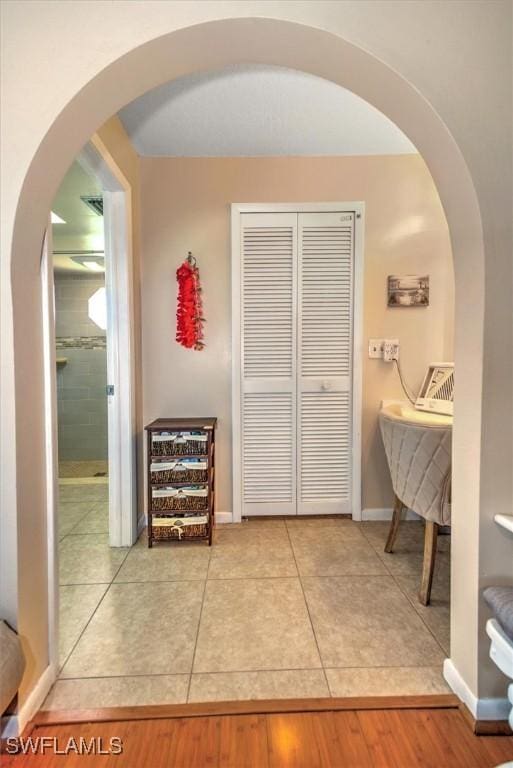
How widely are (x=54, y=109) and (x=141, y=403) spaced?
1748mm

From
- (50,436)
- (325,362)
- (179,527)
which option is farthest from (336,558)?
(50,436)

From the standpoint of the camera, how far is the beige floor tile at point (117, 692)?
1.24 m

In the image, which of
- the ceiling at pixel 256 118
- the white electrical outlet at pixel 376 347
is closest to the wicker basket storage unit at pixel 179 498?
the white electrical outlet at pixel 376 347

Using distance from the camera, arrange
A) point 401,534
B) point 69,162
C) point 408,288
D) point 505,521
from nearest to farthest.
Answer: point 505,521, point 69,162, point 401,534, point 408,288

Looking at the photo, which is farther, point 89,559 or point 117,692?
point 89,559

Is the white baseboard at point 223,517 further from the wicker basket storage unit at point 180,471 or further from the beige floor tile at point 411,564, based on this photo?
the beige floor tile at point 411,564

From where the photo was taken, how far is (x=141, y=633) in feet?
5.15

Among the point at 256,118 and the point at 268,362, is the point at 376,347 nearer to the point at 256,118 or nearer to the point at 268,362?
the point at 268,362

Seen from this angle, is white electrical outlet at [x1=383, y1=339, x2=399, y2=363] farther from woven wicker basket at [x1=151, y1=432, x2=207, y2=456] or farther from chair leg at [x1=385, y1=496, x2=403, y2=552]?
woven wicker basket at [x1=151, y1=432, x2=207, y2=456]

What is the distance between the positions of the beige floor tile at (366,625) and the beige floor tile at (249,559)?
0.62ft

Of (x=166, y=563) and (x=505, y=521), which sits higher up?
(x=505, y=521)

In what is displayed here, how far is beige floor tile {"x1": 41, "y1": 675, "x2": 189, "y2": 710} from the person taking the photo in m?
1.24

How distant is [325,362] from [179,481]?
3.97ft

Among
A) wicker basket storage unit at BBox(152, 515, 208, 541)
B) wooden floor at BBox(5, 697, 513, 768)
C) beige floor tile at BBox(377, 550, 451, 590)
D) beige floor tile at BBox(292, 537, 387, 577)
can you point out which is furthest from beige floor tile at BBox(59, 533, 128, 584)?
beige floor tile at BBox(377, 550, 451, 590)
